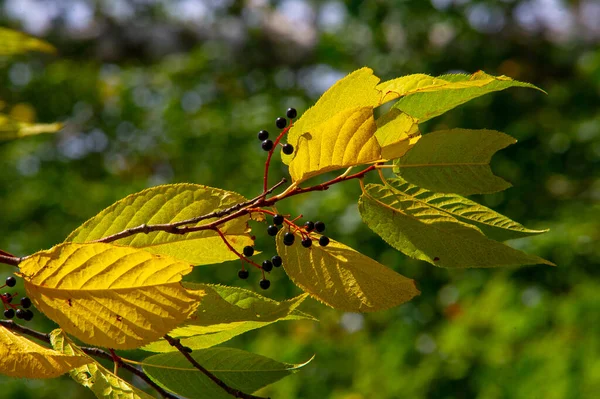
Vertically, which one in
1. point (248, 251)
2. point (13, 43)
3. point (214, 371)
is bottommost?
point (214, 371)

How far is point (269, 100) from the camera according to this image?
493cm

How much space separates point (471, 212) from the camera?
23.9 inches

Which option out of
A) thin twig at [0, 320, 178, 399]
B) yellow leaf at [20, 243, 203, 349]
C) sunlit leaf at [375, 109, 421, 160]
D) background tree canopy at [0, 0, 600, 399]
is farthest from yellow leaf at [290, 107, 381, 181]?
background tree canopy at [0, 0, 600, 399]

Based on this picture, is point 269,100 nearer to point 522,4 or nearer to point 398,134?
point 522,4

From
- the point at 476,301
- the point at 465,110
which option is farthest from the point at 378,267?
the point at 465,110

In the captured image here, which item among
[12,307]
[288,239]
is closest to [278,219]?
[288,239]

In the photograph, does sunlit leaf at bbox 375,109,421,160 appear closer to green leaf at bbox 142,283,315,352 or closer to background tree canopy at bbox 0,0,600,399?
green leaf at bbox 142,283,315,352

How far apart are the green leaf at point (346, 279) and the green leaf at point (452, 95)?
121mm

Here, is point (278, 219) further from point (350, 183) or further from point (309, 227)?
point (350, 183)

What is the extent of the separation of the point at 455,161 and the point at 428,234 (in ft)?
0.20

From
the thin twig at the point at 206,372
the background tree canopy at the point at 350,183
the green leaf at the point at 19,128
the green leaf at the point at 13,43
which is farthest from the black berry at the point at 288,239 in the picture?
the background tree canopy at the point at 350,183

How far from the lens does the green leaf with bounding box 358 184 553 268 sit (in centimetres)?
57

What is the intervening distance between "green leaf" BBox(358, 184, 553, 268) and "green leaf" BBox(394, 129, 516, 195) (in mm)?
24

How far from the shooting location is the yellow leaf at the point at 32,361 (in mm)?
468
